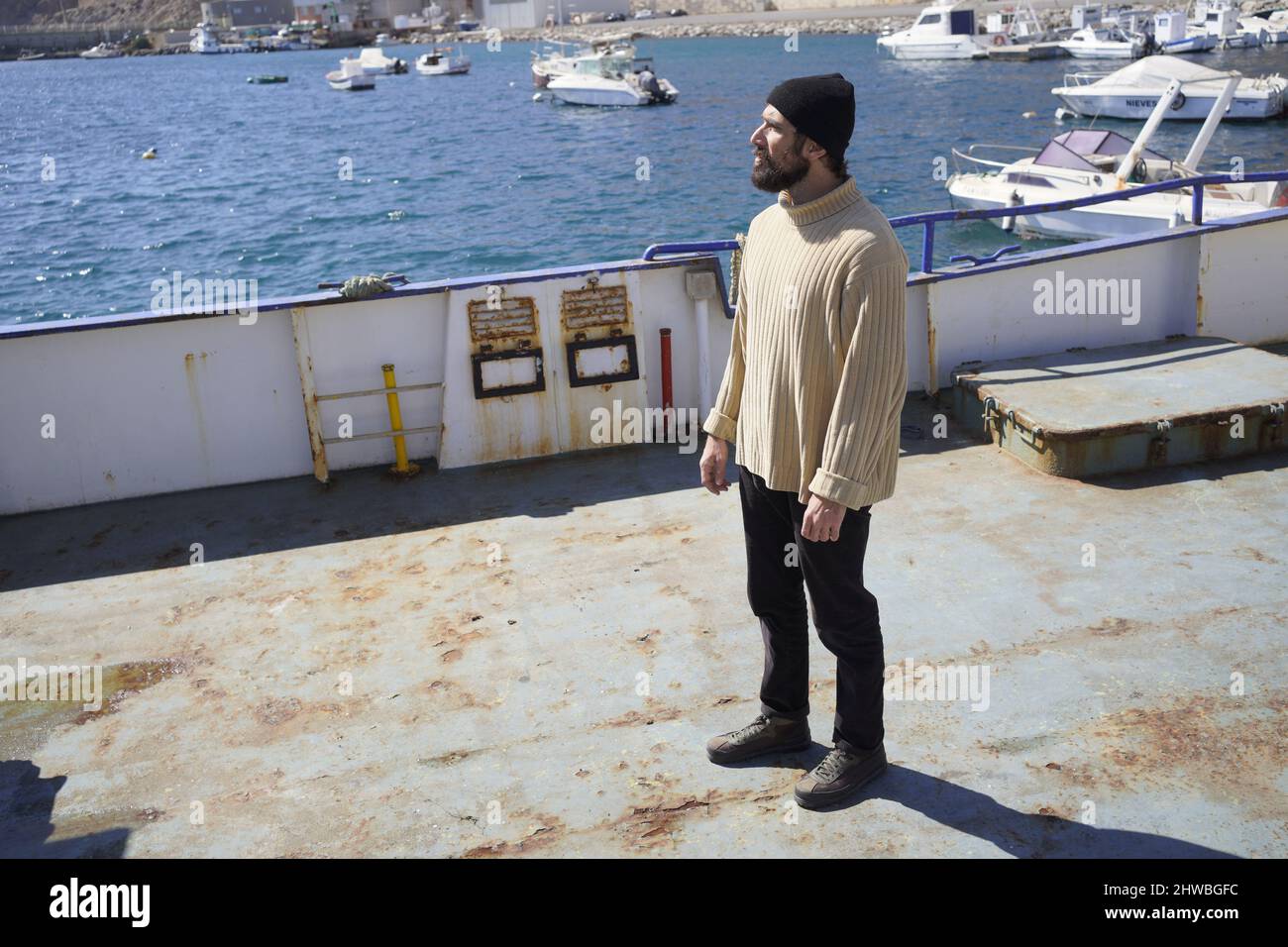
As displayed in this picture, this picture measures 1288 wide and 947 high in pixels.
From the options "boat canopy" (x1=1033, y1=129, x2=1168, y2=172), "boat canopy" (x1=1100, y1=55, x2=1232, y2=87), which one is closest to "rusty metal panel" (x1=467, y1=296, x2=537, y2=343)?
"boat canopy" (x1=1033, y1=129, x2=1168, y2=172)

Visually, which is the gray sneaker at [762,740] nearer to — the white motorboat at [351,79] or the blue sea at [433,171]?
the blue sea at [433,171]

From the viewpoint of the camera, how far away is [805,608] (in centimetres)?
377

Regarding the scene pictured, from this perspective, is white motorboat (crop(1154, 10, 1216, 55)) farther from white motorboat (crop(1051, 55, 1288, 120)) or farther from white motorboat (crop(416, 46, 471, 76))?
white motorboat (crop(416, 46, 471, 76))

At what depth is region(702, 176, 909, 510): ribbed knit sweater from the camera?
3133 mm

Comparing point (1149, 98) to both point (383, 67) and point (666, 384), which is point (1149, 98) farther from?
point (383, 67)

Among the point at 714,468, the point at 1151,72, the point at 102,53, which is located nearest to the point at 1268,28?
the point at 1151,72

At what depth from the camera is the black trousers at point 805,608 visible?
342 cm

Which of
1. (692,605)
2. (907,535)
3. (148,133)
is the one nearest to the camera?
(692,605)

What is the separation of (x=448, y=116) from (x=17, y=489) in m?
59.7

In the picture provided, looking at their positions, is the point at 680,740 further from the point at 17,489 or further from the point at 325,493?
the point at 17,489

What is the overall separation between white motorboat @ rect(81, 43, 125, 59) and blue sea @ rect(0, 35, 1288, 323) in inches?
3047

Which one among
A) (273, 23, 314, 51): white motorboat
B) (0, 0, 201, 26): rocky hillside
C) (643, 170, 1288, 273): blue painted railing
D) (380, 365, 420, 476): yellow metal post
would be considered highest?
(0, 0, 201, 26): rocky hillside
